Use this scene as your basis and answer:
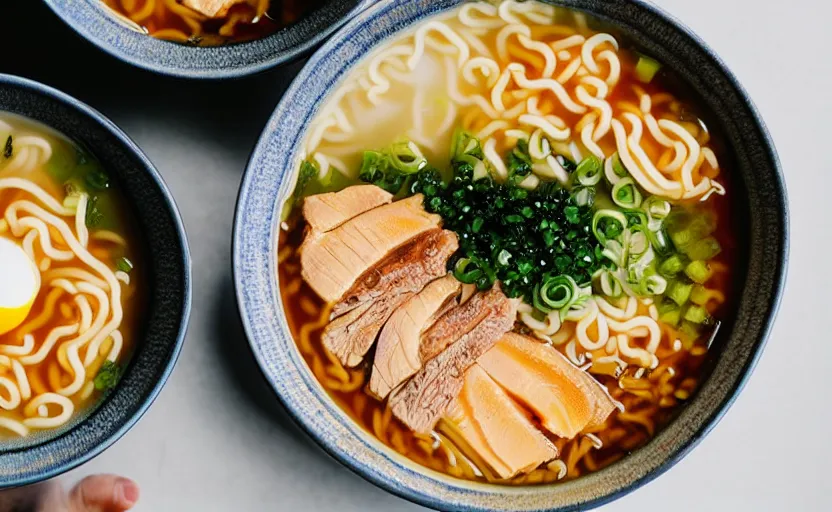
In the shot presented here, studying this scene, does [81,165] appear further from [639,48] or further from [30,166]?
[639,48]

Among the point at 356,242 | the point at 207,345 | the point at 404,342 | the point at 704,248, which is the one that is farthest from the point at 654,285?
the point at 207,345

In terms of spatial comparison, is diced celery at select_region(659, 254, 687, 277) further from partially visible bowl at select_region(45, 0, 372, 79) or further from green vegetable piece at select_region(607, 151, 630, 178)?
partially visible bowl at select_region(45, 0, 372, 79)

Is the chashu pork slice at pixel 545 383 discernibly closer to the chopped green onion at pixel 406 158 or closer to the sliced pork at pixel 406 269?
the sliced pork at pixel 406 269

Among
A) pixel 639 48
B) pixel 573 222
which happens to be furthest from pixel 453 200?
pixel 639 48

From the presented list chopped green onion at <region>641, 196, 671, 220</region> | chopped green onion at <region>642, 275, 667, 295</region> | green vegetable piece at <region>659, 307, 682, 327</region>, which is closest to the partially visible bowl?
chopped green onion at <region>641, 196, 671, 220</region>

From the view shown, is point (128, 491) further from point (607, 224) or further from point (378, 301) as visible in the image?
point (607, 224)

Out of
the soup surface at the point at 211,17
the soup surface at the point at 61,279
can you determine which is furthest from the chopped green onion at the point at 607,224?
the soup surface at the point at 61,279
